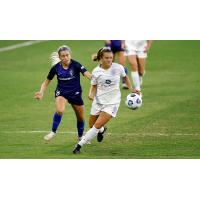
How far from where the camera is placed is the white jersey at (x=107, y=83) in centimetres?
1745

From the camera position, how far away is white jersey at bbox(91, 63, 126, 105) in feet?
57.3

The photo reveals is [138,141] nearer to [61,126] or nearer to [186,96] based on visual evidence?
[61,126]

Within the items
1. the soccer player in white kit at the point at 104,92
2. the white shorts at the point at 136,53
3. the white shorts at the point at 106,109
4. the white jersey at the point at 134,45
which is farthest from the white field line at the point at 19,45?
the soccer player in white kit at the point at 104,92

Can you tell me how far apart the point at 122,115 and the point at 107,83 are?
4.63m


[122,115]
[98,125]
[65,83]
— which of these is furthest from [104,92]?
[122,115]

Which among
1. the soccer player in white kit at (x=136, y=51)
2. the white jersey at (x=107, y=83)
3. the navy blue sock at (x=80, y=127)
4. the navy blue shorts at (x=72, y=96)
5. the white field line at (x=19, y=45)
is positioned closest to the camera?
the white jersey at (x=107, y=83)

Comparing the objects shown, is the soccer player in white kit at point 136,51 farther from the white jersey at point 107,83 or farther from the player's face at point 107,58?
the player's face at point 107,58

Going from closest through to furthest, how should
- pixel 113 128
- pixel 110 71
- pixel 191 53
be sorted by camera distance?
pixel 110 71 < pixel 113 128 < pixel 191 53

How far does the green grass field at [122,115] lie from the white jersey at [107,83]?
1.05 m

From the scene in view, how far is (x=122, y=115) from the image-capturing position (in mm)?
22016

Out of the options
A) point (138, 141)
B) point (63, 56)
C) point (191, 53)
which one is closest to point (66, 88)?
point (63, 56)

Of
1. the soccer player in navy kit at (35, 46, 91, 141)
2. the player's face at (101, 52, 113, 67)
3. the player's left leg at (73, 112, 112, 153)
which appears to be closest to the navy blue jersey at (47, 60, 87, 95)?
the soccer player in navy kit at (35, 46, 91, 141)

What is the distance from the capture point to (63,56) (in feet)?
58.5
